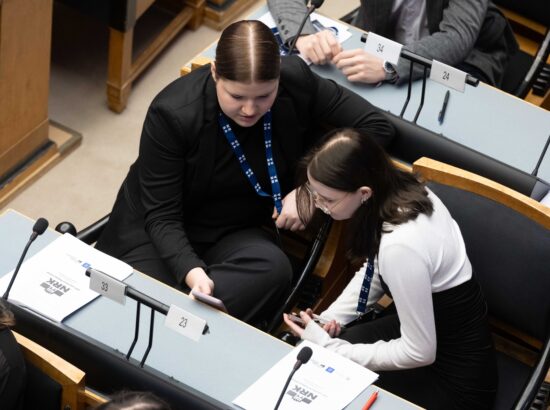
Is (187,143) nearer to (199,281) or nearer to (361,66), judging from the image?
(199,281)

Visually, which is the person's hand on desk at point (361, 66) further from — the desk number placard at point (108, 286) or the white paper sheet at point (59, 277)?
the desk number placard at point (108, 286)

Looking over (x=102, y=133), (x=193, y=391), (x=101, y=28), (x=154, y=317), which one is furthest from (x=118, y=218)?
(x=101, y=28)

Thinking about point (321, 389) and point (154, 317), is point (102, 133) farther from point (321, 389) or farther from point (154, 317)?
point (321, 389)

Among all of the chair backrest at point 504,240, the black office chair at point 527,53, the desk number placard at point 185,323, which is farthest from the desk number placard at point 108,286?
the black office chair at point 527,53

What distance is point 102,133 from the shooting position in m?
3.87

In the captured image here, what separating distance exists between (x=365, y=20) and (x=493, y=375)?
1.30 meters

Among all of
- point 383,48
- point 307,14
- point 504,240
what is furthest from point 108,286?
point 307,14

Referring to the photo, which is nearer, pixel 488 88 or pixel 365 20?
pixel 488 88

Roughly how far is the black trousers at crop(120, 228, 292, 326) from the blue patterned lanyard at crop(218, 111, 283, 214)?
4.6 inches

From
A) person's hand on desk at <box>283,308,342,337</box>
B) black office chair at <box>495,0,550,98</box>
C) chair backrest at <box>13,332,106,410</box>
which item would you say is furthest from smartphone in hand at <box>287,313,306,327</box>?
black office chair at <box>495,0,550,98</box>

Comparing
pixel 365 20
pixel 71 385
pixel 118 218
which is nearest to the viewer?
pixel 71 385

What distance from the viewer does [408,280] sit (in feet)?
7.13

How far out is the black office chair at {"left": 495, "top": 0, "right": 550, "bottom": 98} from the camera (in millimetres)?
→ 3322

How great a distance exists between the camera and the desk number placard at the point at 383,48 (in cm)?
268
